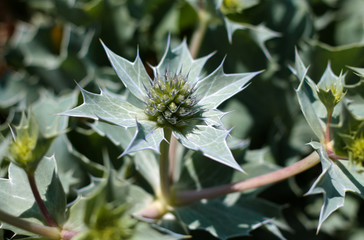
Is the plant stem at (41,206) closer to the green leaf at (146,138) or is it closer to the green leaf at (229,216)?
the green leaf at (146,138)

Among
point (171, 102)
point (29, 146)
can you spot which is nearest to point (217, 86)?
point (171, 102)

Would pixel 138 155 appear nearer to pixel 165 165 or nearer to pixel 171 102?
pixel 165 165

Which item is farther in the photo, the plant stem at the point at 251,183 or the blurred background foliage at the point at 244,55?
the blurred background foliage at the point at 244,55

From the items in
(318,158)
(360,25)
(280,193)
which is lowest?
(280,193)

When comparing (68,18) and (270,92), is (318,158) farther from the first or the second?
(68,18)

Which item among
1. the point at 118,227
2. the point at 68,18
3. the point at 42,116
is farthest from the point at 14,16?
the point at 118,227

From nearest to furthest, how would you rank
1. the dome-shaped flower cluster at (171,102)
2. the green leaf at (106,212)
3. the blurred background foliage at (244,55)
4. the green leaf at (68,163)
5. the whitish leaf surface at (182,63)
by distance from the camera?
the green leaf at (106,212) < the dome-shaped flower cluster at (171,102) < the whitish leaf surface at (182,63) < the green leaf at (68,163) < the blurred background foliage at (244,55)

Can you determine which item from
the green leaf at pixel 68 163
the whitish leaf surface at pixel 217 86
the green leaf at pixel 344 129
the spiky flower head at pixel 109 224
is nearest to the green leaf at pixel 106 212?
the spiky flower head at pixel 109 224
